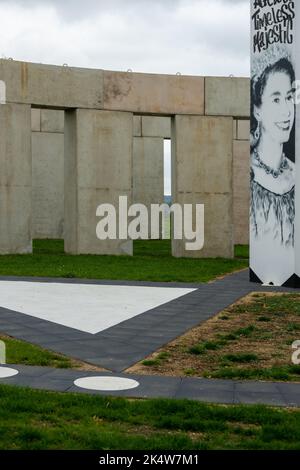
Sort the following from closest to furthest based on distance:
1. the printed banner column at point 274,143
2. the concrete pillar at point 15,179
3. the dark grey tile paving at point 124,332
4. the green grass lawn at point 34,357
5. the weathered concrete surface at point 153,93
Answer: the green grass lawn at point 34,357 < the dark grey tile paving at point 124,332 < the printed banner column at point 274,143 < the concrete pillar at point 15,179 < the weathered concrete surface at point 153,93

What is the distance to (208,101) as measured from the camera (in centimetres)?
2408

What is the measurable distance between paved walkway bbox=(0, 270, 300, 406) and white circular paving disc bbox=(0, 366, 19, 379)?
3.2 inches

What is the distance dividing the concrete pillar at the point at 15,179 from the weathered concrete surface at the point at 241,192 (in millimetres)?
12664

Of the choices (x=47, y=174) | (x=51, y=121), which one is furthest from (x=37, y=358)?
(x=51, y=121)

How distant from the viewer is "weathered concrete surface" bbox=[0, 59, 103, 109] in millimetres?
22062

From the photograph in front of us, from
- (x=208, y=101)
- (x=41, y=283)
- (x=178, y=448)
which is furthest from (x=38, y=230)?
(x=178, y=448)

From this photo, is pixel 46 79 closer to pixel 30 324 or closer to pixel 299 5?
pixel 299 5

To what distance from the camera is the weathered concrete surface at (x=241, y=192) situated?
32406 millimetres

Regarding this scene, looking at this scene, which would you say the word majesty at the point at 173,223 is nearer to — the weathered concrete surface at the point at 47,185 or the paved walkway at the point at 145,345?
the paved walkway at the point at 145,345

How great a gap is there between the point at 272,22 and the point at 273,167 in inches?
125

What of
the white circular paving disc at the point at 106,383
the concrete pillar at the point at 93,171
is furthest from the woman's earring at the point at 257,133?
the white circular paving disc at the point at 106,383

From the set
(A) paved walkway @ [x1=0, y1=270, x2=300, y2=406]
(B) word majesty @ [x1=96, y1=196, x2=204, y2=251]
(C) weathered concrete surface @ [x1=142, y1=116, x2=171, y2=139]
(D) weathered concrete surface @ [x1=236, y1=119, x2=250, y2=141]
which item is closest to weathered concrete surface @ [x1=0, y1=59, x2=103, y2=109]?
(B) word majesty @ [x1=96, y1=196, x2=204, y2=251]

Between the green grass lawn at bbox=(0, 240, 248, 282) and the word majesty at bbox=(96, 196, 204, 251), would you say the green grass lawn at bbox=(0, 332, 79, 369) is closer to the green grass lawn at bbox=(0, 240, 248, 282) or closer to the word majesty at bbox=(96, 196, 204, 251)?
the green grass lawn at bbox=(0, 240, 248, 282)

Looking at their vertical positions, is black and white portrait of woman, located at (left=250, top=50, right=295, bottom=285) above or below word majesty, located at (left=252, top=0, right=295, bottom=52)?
below
